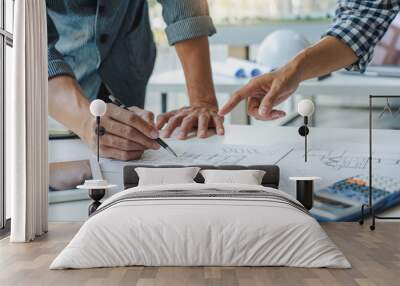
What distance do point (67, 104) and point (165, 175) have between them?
102 centimetres

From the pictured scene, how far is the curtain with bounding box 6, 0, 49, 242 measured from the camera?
15.0 feet

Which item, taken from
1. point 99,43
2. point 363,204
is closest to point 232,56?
point 99,43

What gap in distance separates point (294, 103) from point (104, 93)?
5.16ft

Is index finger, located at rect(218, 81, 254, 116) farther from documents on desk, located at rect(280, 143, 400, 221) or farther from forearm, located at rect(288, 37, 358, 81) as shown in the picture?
documents on desk, located at rect(280, 143, 400, 221)

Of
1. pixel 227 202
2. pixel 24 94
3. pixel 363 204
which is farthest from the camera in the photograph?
pixel 363 204

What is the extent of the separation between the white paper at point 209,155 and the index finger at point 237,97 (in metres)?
0.30

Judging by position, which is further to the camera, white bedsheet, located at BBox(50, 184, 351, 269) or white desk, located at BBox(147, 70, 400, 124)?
white desk, located at BBox(147, 70, 400, 124)

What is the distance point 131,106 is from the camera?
541 cm

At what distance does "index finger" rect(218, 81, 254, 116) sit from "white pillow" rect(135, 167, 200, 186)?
0.55 m

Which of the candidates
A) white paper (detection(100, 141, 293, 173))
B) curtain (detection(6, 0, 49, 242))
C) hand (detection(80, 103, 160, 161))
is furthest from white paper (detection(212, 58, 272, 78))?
curtain (detection(6, 0, 49, 242))

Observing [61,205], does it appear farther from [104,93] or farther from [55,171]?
[104,93]

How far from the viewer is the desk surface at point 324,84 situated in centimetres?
530

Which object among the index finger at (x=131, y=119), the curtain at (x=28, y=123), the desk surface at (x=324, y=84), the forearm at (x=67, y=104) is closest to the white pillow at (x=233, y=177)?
the index finger at (x=131, y=119)

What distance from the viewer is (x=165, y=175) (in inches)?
203
